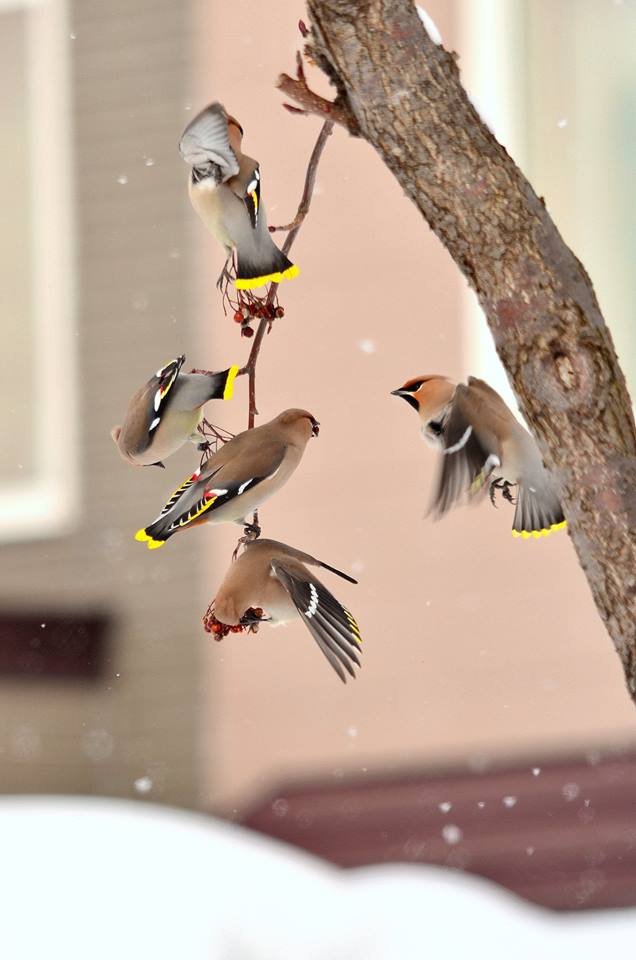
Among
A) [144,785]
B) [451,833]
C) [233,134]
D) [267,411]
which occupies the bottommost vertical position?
[451,833]

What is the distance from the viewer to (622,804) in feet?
15.4

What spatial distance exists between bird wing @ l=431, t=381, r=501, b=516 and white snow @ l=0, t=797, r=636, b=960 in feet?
8.94

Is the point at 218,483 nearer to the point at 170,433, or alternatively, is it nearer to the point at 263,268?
the point at 170,433

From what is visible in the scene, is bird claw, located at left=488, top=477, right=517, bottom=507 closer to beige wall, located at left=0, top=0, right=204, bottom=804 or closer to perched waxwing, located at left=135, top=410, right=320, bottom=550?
perched waxwing, located at left=135, top=410, right=320, bottom=550

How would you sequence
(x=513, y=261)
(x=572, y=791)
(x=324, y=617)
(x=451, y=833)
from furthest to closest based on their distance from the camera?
(x=451, y=833) < (x=572, y=791) < (x=513, y=261) < (x=324, y=617)

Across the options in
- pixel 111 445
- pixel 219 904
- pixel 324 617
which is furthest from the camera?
pixel 111 445

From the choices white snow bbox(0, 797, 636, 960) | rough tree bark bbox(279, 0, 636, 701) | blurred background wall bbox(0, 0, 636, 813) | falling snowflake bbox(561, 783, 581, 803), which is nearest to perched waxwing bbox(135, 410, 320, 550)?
rough tree bark bbox(279, 0, 636, 701)

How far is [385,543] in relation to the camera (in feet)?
15.9

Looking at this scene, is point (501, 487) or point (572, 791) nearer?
point (501, 487)

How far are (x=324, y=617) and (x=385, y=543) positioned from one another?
13.2 feet

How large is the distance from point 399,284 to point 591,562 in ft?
12.6

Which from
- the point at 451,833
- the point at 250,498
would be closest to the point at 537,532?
the point at 250,498

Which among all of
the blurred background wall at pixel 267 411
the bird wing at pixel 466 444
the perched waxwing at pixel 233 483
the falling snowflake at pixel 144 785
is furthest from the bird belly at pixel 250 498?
the falling snowflake at pixel 144 785

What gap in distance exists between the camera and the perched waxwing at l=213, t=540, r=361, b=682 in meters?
0.84
